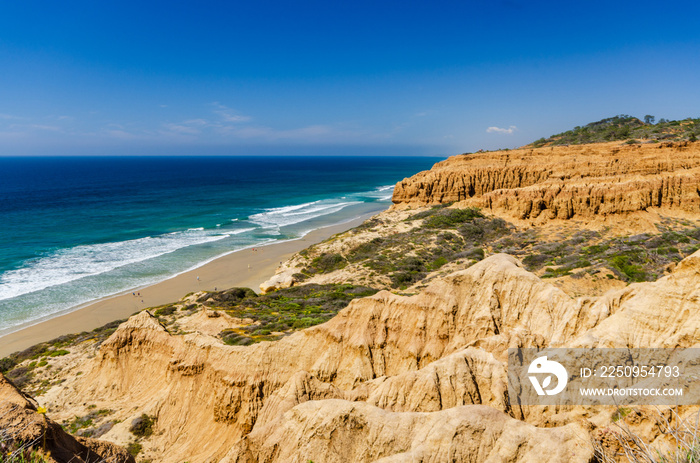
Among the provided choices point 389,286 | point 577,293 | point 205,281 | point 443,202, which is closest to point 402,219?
point 443,202

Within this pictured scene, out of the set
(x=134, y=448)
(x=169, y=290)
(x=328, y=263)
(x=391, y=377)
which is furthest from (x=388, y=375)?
(x=169, y=290)

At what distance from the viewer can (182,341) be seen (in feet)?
59.6

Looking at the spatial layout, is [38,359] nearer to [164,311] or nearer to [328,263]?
[164,311]

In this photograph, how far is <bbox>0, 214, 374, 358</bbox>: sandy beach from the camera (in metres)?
35.4

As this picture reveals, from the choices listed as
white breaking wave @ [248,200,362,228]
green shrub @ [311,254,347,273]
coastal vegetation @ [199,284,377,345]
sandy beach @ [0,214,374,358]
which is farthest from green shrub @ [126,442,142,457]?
white breaking wave @ [248,200,362,228]

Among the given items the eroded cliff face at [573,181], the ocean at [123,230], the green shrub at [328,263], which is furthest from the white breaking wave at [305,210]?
the green shrub at [328,263]

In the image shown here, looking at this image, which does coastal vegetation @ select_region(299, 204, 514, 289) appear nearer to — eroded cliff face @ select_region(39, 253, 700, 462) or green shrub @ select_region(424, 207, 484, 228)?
green shrub @ select_region(424, 207, 484, 228)

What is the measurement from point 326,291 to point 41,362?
22873mm

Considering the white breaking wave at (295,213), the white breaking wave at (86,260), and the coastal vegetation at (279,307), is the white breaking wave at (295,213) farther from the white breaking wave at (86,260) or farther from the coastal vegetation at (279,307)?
the coastal vegetation at (279,307)

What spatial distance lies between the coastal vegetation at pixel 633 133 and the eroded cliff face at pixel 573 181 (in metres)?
11.5

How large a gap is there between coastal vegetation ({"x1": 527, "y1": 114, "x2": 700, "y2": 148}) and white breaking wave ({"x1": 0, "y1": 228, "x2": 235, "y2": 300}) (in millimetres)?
79481

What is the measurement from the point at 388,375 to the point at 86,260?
5705 centimetres

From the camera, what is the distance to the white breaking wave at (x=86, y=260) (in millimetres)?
46531

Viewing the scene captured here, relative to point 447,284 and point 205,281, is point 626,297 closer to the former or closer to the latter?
point 447,284
